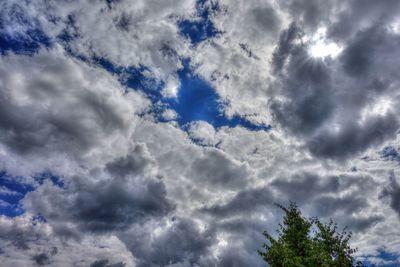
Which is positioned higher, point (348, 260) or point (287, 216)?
point (287, 216)

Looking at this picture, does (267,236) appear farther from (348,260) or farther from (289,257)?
(348,260)

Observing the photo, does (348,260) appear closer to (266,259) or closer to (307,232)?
(307,232)

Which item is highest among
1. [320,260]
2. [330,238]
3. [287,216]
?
[287,216]

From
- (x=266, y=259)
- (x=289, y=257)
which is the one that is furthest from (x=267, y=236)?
(x=289, y=257)

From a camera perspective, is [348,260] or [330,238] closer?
[348,260]

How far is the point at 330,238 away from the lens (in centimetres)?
3064

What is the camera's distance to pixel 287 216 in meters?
35.3

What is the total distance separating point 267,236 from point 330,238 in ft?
25.1

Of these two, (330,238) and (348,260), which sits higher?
(330,238)

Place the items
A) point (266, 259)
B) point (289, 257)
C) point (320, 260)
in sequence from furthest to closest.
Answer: point (266, 259) < point (289, 257) < point (320, 260)

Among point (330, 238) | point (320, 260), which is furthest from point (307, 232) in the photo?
point (320, 260)

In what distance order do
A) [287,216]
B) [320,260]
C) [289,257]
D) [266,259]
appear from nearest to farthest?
1. [320,260]
2. [289,257]
3. [266,259]
4. [287,216]

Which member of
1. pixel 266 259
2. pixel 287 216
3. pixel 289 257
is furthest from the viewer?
pixel 287 216

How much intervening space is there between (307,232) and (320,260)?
511 cm
